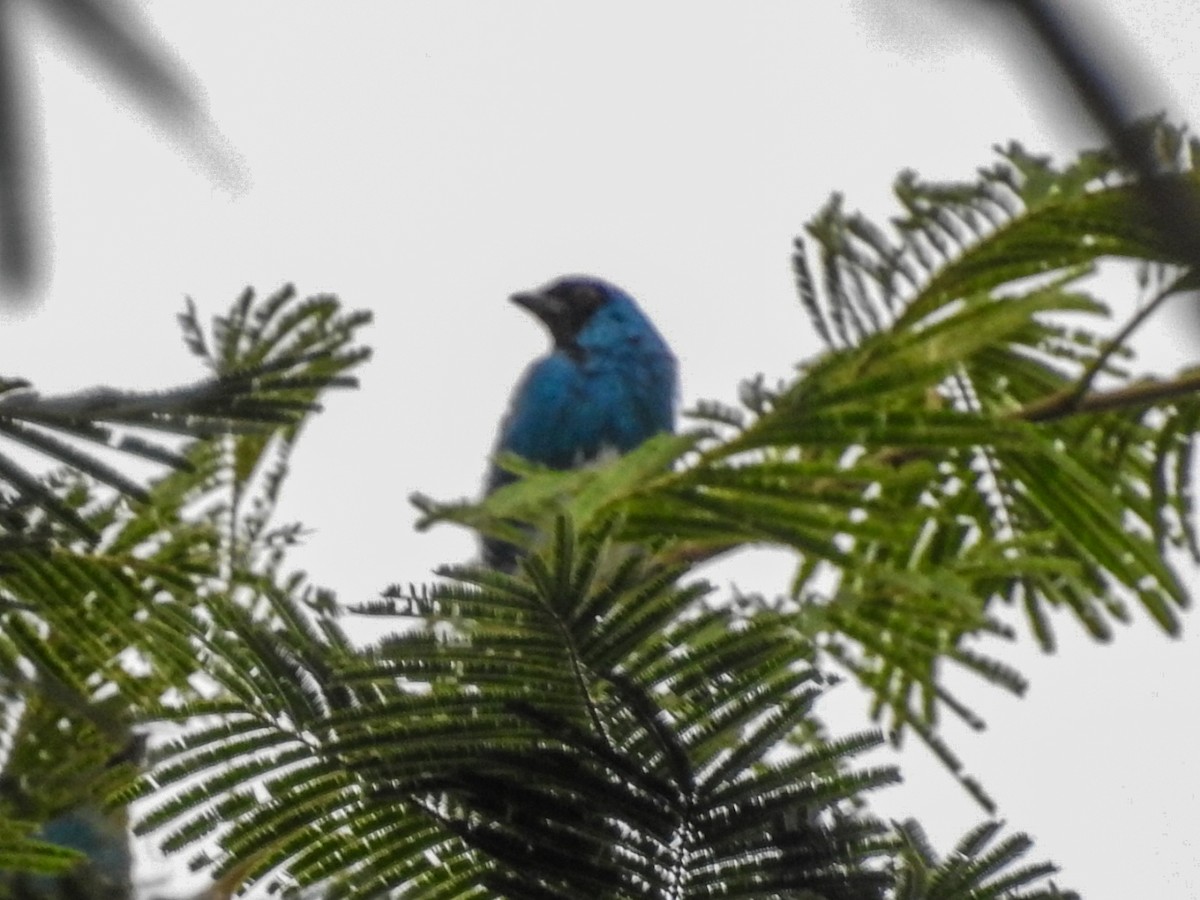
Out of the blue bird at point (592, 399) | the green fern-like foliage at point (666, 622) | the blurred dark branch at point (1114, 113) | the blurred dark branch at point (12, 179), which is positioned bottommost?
the blurred dark branch at point (1114, 113)

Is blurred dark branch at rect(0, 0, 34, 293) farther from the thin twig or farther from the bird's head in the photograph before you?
the bird's head

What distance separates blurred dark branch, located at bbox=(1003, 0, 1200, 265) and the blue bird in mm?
5742

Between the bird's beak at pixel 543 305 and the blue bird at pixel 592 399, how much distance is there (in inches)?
21.6

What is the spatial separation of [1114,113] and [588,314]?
7.69 meters

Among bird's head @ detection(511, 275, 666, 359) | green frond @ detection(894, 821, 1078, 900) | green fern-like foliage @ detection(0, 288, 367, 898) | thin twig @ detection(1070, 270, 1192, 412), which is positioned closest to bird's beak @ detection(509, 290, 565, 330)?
bird's head @ detection(511, 275, 666, 359)

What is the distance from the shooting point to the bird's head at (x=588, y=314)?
7.37m

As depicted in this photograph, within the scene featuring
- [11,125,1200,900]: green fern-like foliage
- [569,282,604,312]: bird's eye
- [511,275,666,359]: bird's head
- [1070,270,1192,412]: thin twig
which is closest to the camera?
[11,125,1200,900]: green fern-like foliage

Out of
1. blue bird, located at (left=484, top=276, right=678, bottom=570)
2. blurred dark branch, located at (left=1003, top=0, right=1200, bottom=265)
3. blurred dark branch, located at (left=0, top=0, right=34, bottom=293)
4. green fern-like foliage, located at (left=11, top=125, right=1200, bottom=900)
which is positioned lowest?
blurred dark branch, located at (left=1003, top=0, right=1200, bottom=265)

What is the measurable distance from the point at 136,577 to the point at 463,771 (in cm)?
82

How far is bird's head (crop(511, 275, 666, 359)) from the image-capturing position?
7371 mm

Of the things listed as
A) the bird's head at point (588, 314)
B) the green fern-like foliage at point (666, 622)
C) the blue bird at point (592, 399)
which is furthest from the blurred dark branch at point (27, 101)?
the bird's head at point (588, 314)

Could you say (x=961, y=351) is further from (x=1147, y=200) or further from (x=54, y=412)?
(x=1147, y=200)

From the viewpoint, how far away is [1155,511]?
2.27m

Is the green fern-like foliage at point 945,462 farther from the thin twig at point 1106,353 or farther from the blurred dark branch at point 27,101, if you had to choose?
the blurred dark branch at point 27,101
